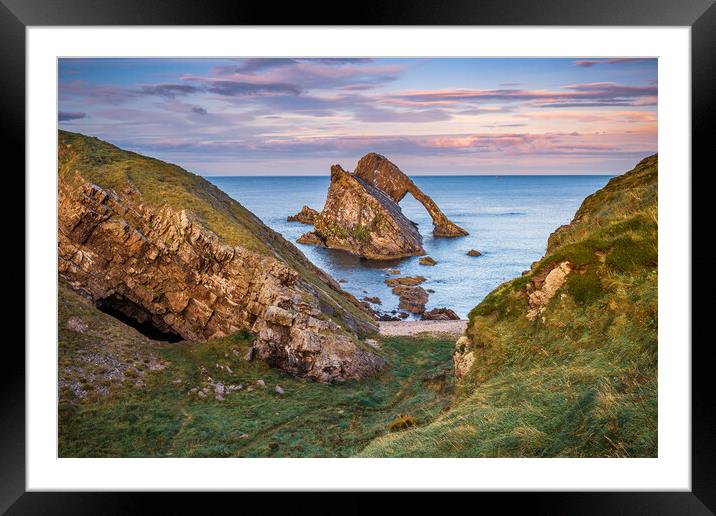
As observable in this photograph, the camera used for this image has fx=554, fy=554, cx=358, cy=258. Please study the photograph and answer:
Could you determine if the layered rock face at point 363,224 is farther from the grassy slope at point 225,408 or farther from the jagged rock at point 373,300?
the grassy slope at point 225,408

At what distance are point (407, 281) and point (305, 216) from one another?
119 ft

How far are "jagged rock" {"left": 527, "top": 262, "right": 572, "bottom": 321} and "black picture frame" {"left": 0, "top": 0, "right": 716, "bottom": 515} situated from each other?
3701 millimetres

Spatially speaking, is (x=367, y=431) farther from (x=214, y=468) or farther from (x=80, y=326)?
(x=80, y=326)

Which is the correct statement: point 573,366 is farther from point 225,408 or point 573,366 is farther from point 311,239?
point 311,239

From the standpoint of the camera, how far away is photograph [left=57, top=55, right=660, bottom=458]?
1116cm

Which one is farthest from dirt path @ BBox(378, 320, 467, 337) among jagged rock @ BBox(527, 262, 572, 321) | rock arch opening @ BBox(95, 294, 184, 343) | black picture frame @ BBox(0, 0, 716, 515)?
black picture frame @ BBox(0, 0, 716, 515)

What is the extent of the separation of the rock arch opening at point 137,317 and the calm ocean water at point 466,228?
21507 mm

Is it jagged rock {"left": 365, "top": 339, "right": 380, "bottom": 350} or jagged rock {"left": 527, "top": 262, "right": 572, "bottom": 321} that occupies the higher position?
jagged rock {"left": 527, "top": 262, "right": 572, "bottom": 321}

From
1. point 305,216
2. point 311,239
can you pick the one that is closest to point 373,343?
point 311,239

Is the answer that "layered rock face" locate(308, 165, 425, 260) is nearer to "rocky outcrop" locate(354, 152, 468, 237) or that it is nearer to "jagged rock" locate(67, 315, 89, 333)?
"rocky outcrop" locate(354, 152, 468, 237)
